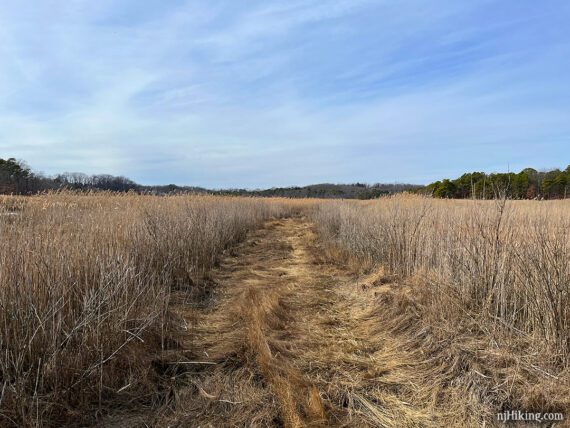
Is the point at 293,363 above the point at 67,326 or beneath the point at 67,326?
beneath

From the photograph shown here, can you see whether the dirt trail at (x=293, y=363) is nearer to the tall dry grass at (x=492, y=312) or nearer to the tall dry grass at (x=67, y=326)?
the tall dry grass at (x=492, y=312)

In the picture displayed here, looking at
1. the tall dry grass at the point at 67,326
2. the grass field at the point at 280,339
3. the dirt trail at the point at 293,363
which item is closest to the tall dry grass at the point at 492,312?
the grass field at the point at 280,339

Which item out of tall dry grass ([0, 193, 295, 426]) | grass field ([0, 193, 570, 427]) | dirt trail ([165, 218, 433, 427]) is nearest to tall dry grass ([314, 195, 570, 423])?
grass field ([0, 193, 570, 427])

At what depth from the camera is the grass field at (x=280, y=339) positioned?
2432 mm

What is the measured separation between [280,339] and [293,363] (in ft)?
1.96

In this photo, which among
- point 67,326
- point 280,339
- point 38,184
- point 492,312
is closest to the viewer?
point 67,326

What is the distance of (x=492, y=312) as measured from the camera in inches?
136

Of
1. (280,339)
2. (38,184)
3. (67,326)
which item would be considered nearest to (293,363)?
(280,339)

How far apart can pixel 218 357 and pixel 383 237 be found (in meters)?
4.38

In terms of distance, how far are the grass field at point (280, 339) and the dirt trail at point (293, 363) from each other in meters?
0.01

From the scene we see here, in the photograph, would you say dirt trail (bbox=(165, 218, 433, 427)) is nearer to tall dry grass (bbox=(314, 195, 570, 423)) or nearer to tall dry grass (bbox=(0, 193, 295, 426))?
tall dry grass (bbox=(314, 195, 570, 423))

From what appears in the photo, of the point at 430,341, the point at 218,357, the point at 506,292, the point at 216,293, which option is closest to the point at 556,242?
the point at 506,292

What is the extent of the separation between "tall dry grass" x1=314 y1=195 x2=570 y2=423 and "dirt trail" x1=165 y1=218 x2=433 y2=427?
1.03ft

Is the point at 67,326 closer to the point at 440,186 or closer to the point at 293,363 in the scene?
the point at 293,363
